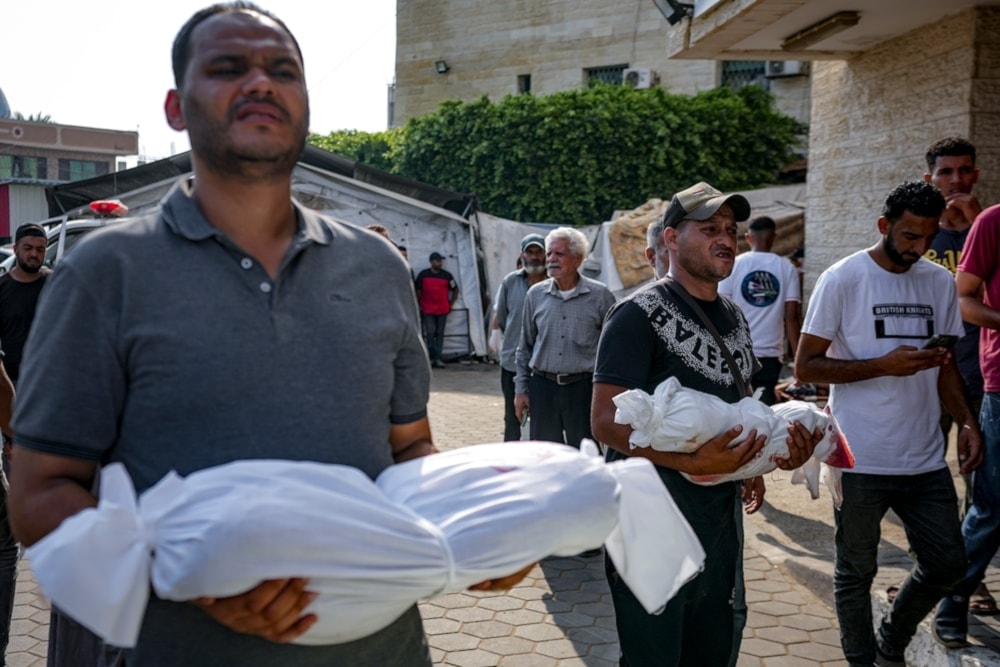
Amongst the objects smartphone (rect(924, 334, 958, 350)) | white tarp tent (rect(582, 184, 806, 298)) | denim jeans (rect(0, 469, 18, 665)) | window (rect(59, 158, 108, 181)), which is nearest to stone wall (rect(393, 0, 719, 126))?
white tarp tent (rect(582, 184, 806, 298))

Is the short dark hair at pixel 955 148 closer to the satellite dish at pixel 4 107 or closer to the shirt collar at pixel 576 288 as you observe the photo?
the shirt collar at pixel 576 288

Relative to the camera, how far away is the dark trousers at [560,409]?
6.49 meters

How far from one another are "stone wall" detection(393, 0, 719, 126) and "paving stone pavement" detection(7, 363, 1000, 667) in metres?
18.8

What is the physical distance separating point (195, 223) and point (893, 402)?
3303mm

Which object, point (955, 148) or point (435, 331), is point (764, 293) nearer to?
point (955, 148)

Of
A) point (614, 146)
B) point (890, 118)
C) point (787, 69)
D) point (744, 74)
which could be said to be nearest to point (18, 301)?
point (890, 118)

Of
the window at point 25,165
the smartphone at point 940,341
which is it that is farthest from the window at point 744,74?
the window at point 25,165

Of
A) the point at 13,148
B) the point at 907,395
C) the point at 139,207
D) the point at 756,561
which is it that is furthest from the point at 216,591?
the point at 13,148

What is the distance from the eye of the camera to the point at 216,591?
60.9 inches

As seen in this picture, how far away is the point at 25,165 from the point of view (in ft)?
180

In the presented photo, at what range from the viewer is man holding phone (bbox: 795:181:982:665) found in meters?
4.07

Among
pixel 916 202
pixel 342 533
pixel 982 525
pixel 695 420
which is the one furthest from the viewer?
pixel 982 525

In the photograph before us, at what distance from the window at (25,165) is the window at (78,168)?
3.06ft

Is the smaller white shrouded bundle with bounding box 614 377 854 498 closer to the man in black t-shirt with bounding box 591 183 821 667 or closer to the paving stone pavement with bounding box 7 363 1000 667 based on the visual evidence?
the man in black t-shirt with bounding box 591 183 821 667
